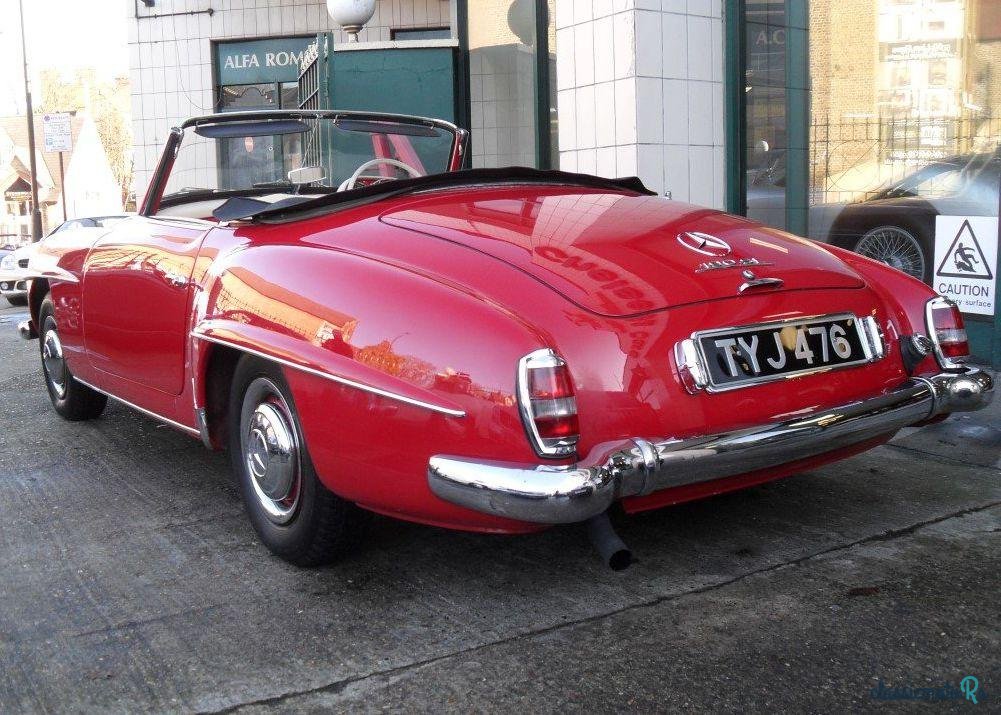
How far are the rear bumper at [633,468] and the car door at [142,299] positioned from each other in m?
1.46

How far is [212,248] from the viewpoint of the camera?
354cm

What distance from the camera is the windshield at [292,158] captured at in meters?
4.44

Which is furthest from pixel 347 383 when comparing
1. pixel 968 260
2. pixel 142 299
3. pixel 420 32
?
pixel 420 32

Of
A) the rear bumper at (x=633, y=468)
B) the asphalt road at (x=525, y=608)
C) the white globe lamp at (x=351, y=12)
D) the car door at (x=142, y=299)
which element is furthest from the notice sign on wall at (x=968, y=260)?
the white globe lamp at (x=351, y=12)

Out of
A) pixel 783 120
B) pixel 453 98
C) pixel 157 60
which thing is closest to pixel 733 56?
pixel 783 120

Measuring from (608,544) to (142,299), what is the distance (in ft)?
7.11

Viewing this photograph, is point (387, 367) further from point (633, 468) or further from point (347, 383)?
point (633, 468)

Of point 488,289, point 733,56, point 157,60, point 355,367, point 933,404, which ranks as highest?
point 157,60

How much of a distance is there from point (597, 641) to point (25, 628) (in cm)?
150

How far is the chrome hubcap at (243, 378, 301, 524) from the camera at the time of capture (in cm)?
313

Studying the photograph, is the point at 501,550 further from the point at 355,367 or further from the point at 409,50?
the point at 409,50

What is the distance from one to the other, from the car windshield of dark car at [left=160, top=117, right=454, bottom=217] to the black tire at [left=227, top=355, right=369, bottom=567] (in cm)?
140

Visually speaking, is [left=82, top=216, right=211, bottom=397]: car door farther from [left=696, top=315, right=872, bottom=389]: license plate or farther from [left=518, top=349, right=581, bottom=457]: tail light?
[left=696, top=315, right=872, bottom=389]: license plate

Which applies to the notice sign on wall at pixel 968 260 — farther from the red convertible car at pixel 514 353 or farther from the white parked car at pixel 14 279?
the white parked car at pixel 14 279
